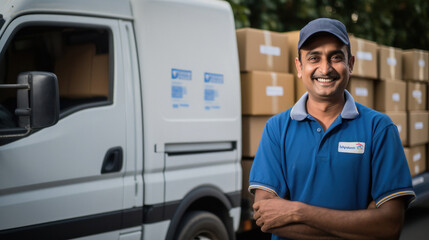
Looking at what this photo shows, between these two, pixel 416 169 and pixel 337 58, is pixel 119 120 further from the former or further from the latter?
pixel 416 169

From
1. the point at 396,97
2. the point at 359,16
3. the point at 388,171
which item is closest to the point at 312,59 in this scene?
the point at 388,171

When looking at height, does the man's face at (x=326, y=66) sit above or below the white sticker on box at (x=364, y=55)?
below

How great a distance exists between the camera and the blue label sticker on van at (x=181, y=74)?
3.89 m

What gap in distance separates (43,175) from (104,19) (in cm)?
108

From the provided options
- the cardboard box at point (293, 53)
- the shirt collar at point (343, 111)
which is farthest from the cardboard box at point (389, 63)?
the shirt collar at point (343, 111)

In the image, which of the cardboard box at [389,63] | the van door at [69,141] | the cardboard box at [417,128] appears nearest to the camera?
the van door at [69,141]

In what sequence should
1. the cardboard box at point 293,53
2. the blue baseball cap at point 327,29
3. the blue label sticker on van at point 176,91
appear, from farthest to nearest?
the cardboard box at point 293,53 < the blue label sticker on van at point 176,91 < the blue baseball cap at point 327,29

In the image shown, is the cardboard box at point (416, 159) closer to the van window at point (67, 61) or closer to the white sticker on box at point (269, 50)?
the white sticker on box at point (269, 50)

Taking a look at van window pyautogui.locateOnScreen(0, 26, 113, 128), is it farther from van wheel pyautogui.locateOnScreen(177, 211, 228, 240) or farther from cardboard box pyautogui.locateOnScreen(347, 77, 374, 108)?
cardboard box pyautogui.locateOnScreen(347, 77, 374, 108)

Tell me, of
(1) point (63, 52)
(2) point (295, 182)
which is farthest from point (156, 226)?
(2) point (295, 182)

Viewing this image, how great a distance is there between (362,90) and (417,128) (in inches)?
65.3

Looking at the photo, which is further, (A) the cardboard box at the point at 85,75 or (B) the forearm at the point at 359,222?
(A) the cardboard box at the point at 85,75

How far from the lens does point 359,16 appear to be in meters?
10.3

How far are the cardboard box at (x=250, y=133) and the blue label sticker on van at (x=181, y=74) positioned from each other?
100 cm
